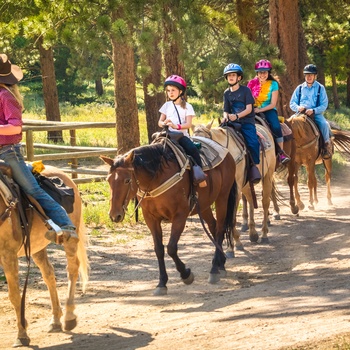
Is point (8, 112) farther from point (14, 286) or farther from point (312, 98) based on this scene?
point (312, 98)

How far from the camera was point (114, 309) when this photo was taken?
31.2ft

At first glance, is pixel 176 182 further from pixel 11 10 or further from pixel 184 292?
pixel 11 10

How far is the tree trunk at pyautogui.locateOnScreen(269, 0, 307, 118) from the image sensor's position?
69.8 feet

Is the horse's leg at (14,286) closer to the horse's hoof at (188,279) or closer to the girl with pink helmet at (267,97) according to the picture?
the horse's hoof at (188,279)

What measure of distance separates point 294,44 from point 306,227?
8.19 meters

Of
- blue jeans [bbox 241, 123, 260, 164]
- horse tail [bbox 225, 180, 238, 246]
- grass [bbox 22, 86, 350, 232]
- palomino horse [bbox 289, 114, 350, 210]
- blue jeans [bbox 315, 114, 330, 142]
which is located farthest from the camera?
blue jeans [bbox 315, 114, 330, 142]

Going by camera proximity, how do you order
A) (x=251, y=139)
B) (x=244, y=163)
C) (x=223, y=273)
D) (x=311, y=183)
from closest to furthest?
(x=223, y=273)
(x=244, y=163)
(x=251, y=139)
(x=311, y=183)

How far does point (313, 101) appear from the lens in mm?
16547

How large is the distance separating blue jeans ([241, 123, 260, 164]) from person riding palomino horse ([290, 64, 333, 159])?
3.84 m

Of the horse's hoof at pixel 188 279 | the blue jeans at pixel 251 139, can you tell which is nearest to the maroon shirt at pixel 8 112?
the horse's hoof at pixel 188 279

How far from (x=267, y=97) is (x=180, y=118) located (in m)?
4.17

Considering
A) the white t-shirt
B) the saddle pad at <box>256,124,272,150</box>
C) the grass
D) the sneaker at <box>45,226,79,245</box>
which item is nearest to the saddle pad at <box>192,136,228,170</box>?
the white t-shirt

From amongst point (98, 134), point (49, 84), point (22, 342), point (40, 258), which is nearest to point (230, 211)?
point (40, 258)

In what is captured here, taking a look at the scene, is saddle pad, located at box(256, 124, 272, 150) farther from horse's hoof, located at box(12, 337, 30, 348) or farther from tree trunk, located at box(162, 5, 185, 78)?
horse's hoof, located at box(12, 337, 30, 348)
